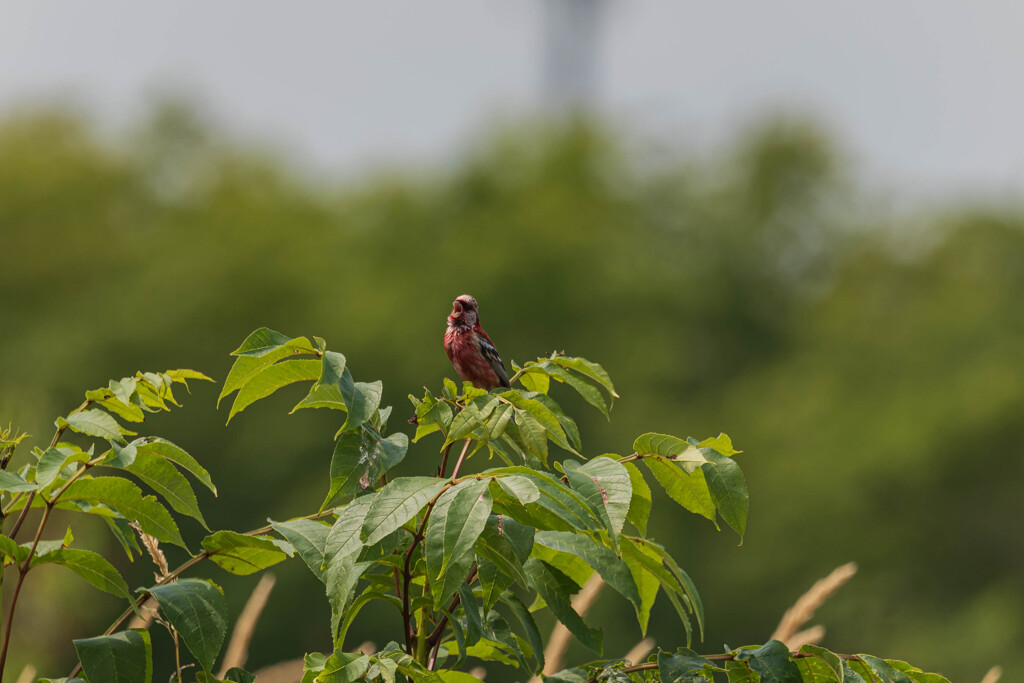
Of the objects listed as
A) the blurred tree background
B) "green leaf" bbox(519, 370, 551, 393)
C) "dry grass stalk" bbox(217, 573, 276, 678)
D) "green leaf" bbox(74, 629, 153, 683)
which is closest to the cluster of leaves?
"green leaf" bbox(74, 629, 153, 683)

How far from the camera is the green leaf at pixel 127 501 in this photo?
2.06 metres

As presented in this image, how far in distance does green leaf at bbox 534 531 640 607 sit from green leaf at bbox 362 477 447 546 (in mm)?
424

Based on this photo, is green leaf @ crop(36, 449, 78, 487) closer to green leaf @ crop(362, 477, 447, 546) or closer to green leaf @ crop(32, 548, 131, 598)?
green leaf @ crop(32, 548, 131, 598)

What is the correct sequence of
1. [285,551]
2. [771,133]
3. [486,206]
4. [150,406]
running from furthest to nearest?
[771,133], [486,206], [150,406], [285,551]

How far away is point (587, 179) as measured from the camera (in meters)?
43.4

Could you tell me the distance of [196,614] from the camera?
2033 mm

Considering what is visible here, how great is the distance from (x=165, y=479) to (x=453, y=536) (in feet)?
2.41

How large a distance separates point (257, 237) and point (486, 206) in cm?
909

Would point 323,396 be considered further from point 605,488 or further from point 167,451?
point 605,488

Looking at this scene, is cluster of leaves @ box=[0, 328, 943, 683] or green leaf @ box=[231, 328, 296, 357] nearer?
cluster of leaves @ box=[0, 328, 943, 683]

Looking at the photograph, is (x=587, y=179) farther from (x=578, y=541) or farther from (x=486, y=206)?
(x=578, y=541)

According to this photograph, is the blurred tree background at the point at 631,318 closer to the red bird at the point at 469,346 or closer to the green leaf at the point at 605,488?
the red bird at the point at 469,346

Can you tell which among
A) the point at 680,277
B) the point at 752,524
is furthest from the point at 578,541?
the point at 680,277

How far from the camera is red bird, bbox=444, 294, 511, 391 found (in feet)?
10.6
